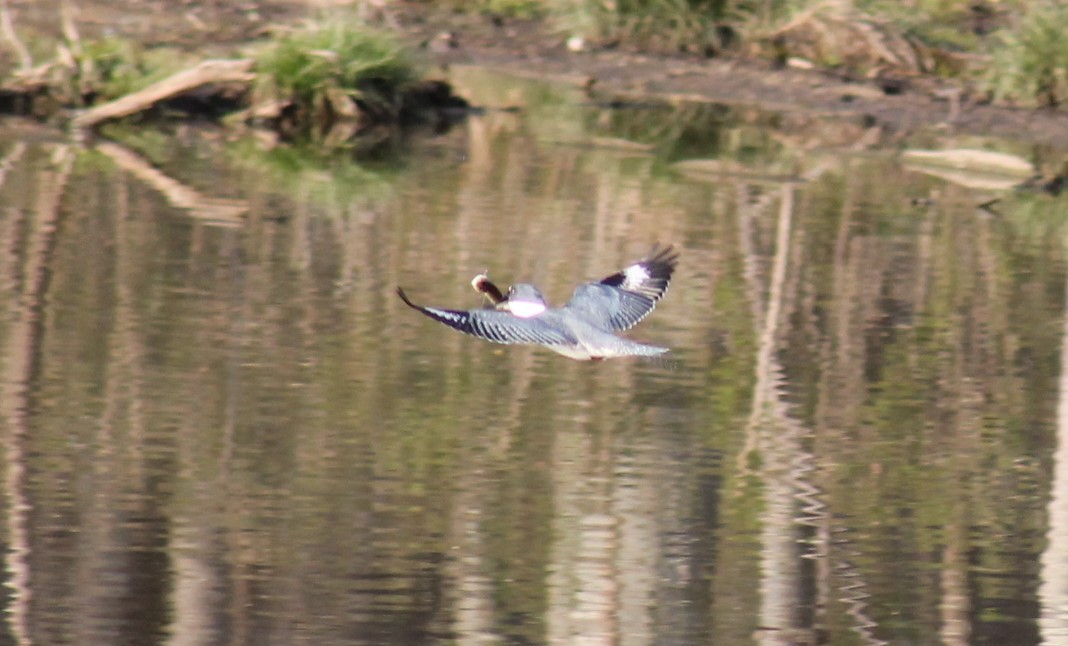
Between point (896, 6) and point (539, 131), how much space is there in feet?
17.8

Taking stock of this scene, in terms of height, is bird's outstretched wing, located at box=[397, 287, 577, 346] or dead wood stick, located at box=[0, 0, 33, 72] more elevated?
dead wood stick, located at box=[0, 0, 33, 72]

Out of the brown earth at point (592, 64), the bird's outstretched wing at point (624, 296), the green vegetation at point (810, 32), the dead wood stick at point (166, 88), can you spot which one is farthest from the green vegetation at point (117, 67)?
the bird's outstretched wing at point (624, 296)

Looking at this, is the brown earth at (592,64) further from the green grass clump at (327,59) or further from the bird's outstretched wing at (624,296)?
the bird's outstretched wing at (624,296)

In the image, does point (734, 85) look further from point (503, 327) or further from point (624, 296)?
point (503, 327)

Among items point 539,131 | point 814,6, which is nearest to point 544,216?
point 539,131

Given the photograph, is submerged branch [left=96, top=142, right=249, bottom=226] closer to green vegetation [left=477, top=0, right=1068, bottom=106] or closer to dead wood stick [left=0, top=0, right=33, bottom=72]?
dead wood stick [left=0, top=0, right=33, bottom=72]

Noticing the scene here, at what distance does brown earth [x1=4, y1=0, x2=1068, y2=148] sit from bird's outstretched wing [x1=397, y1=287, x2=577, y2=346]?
11.1 meters

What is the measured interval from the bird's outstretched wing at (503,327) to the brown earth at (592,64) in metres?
11.1

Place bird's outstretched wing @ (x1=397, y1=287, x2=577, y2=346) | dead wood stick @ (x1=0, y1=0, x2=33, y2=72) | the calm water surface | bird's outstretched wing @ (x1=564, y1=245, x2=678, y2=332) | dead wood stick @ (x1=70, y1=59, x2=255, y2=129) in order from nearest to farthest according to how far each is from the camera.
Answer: bird's outstretched wing @ (x1=397, y1=287, x2=577, y2=346) < the calm water surface < bird's outstretched wing @ (x1=564, y1=245, x2=678, y2=332) < dead wood stick @ (x1=0, y1=0, x2=33, y2=72) < dead wood stick @ (x1=70, y1=59, x2=255, y2=129)

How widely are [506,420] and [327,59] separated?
8.15 m

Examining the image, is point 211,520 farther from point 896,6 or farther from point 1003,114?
point 896,6

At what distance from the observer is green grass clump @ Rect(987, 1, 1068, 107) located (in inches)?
729

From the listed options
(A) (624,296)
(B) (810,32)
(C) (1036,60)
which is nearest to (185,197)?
(A) (624,296)

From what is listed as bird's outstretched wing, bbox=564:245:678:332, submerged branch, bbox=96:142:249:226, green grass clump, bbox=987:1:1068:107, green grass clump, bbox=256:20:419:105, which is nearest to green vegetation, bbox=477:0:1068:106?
green grass clump, bbox=987:1:1068:107
